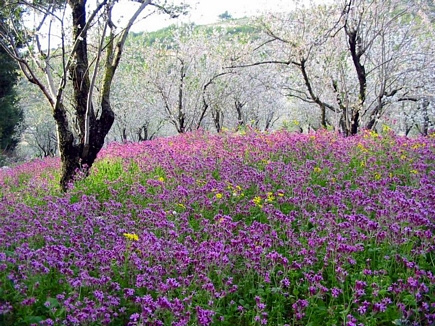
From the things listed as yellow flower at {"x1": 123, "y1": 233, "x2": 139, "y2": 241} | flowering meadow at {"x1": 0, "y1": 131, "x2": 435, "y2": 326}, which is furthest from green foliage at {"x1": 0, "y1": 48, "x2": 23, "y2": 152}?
yellow flower at {"x1": 123, "y1": 233, "x2": 139, "y2": 241}

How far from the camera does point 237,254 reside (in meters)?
4.37

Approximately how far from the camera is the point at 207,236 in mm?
5051

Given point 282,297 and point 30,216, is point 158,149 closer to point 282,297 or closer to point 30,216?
point 30,216

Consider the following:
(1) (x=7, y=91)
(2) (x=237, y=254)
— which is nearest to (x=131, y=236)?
(2) (x=237, y=254)

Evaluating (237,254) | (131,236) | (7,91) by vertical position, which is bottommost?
(237,254)

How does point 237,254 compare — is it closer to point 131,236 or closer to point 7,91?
point 131,236

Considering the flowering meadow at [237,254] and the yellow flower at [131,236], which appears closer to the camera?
the flowering meadow at [237,254]

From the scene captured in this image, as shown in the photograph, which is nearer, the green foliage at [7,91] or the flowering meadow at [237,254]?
the flowering meadow at [237,254]

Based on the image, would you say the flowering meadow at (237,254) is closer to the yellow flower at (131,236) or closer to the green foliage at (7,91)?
the yellow flower at (131,236)

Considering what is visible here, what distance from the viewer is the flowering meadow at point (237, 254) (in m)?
3.52

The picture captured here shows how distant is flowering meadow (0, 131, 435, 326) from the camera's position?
3.52 meters

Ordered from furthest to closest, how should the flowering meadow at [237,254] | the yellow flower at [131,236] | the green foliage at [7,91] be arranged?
the green foliage at [7,91] < the yellow flower at [131,236] < the flowering meadow at [237,254]

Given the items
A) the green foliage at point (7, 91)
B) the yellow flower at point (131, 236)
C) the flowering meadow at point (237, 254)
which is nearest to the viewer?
the flowering meadow at point (237, 254)

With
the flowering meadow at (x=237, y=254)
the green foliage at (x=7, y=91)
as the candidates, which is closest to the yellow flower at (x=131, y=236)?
the flowering meadow at (x=237, y=254)
